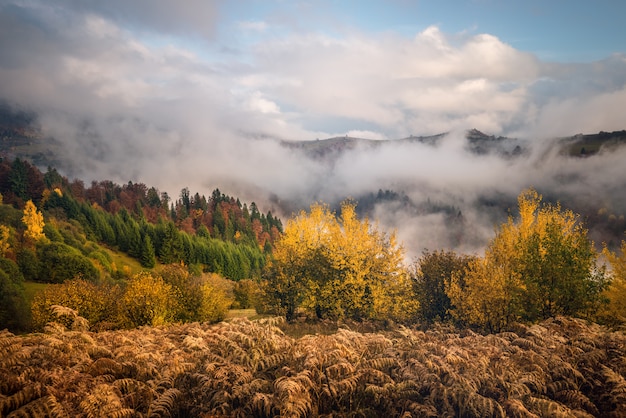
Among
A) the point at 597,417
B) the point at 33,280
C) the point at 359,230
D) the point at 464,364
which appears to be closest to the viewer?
the point at 597,417

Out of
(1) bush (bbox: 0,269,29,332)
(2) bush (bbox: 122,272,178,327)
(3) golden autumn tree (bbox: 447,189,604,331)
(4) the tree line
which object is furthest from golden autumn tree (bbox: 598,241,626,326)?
(1) bush (bbox: 0,269,29,332)

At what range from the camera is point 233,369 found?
435 inches

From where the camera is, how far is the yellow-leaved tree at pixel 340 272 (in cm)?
3531

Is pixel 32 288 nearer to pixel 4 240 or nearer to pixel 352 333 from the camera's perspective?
pixel 4 240

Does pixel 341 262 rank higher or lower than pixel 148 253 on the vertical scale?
higher

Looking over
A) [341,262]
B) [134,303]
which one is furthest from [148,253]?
[341,262]

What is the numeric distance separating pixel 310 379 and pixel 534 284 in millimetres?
23973

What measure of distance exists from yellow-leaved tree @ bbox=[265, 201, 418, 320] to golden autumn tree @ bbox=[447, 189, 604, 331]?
5342 millimetres

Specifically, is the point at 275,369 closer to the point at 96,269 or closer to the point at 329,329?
the point at 329,329

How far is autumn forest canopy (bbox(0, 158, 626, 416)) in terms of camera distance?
400 inches

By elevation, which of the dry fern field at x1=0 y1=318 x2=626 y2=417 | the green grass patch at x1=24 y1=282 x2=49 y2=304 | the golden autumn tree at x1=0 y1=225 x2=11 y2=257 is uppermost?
the dry fern field at x1=0 y1=318 x2=626 y2=417

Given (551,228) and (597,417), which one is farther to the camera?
(551,228)

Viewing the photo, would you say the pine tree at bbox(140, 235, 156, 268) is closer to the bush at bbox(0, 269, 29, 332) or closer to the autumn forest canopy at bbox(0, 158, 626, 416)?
the autumn forest canopy at bbox(0, 158, 626, 416)

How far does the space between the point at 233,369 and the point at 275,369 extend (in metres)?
1.47
